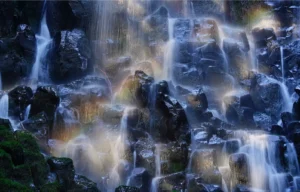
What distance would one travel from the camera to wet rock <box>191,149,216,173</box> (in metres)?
19.2

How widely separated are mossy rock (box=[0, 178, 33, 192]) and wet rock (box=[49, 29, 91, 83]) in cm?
1555

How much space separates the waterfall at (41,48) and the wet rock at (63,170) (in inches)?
485

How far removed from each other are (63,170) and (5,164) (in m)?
3.05

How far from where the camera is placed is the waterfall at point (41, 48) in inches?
1050

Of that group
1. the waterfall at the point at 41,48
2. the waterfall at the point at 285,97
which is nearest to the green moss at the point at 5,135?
the waterfall at the point at 41,48

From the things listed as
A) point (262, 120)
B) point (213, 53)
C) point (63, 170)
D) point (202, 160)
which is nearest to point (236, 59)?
point (213, 53)

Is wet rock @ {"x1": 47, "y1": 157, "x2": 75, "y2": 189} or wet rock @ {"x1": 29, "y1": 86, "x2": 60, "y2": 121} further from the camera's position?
wet rock @ {"x1": 29, "y1": 86, "x2": 60, "y2": 121}

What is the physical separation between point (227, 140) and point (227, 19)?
18.5 metres

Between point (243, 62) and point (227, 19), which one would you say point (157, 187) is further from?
point (227, 19)

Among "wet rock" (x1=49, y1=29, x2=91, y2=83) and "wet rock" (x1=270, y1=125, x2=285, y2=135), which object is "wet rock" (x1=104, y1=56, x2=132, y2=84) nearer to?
"wet rock" (x1=49, y1=29, x2=91, y2=83)

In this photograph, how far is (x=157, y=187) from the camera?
726 inches

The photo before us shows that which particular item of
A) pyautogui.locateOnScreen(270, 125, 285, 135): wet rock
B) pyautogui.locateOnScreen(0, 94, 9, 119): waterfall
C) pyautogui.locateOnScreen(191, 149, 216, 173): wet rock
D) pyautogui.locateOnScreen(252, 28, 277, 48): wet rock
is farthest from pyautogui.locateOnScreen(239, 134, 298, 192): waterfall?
pyautogui.locateOnScreen(252, 28, 277, 48): wet rock

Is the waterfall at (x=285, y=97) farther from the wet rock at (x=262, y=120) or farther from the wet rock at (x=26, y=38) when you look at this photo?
the wet rock at (x=26, y=38)

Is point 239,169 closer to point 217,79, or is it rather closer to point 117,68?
point 217,79
